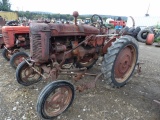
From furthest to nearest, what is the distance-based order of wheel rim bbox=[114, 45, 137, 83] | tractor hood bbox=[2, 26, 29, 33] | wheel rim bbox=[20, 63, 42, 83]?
tractor hood bbox=[2, 26, 29, 33]
wheel rim bbox=[20, 63, 42, 83]
wheel rim bbox=[114, 45, 137, 83]

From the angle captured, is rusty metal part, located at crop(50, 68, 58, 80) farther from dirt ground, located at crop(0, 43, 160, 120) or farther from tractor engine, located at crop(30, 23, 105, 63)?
dirt ground, located at crop(0, 43, 160, 120)

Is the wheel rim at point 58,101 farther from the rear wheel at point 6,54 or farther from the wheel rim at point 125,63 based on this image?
the rear wheel at point 6,54

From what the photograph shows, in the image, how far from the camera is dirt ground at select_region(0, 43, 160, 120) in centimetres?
277

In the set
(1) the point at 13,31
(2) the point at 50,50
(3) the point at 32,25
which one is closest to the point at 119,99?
(2) the point at 50,50

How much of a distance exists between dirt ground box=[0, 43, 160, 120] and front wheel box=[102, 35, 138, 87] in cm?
29

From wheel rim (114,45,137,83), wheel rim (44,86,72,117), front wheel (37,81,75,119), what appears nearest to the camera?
front wheel (37,81,75,119)

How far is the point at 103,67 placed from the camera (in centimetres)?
328

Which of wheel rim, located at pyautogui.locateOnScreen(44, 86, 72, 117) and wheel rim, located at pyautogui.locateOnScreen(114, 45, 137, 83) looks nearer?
wheel rim, located at pyautogui.locateOnScreen(44, 86, 72, 117)

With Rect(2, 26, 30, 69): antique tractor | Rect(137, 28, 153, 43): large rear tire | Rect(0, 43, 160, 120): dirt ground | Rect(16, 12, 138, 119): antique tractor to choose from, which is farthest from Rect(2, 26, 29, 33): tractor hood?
Rect(137, 28, 153, 43): large rear tire

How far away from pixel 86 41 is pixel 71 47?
35 cm

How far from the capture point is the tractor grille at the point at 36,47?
2916 millimetres

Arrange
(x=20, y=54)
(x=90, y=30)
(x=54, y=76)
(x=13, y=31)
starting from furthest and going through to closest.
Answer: (x=13, y=31) → (x=20, y=54) → (x=90, y=30) → (x=54, y=76)

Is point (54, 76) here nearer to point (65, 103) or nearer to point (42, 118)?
point (65, 103)

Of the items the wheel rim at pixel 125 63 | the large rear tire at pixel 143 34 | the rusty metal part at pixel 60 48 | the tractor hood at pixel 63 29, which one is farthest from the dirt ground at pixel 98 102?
the large rear tire at pixel 143 34
